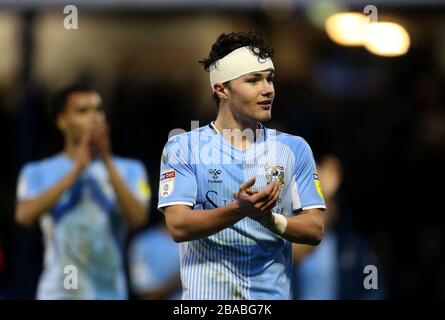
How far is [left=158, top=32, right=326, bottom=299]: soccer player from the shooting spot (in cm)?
483

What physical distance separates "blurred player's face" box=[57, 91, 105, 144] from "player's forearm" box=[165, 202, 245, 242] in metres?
2.47

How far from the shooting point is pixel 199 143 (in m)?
4.91

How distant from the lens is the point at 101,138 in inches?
289

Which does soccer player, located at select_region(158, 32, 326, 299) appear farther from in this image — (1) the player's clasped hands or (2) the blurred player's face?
(2) the blurred player's face

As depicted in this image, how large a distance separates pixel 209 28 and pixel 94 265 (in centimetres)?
246

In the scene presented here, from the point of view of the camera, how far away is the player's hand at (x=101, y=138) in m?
7.21

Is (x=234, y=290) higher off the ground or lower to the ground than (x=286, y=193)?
lower

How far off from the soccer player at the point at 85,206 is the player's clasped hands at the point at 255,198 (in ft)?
8.92

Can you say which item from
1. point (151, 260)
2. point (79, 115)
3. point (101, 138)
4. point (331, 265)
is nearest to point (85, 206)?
point (101, 138)

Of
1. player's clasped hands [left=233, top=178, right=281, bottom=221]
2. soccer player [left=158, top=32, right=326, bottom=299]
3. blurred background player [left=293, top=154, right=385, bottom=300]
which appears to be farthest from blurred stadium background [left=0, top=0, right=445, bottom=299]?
player's clasped hands [left=233, top=178, right=281, bottom=221]
